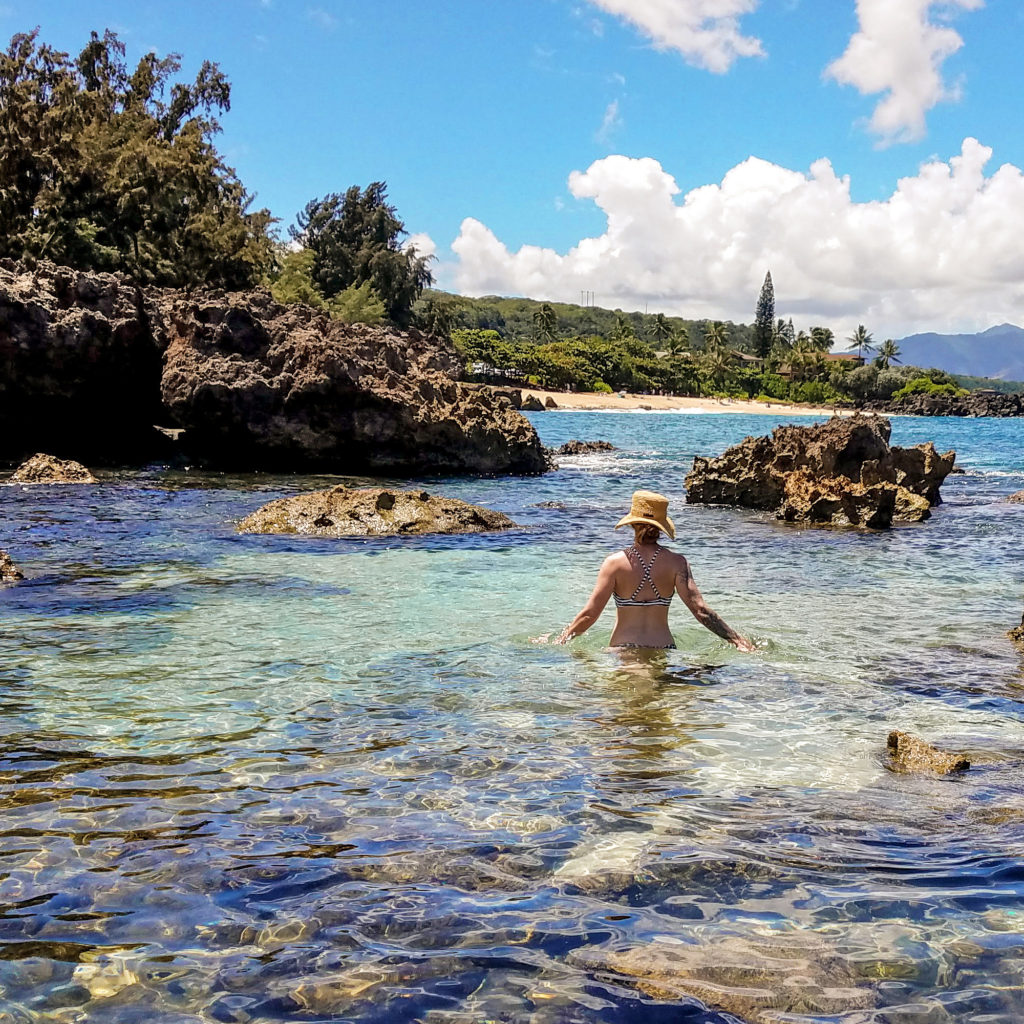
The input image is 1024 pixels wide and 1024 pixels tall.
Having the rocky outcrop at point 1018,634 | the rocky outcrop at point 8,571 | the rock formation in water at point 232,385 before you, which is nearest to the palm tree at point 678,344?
the rock formation in water at point 232,385

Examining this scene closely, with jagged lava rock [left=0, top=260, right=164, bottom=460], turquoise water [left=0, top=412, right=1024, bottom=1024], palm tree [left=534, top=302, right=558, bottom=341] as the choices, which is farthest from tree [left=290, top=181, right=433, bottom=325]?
turquoise water [left=0, top=412, right=1024, bottom=1024]

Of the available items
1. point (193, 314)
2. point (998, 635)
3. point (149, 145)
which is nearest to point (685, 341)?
point (149, 145)

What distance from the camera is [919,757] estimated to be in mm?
5551

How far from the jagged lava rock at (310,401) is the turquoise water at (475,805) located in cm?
1409

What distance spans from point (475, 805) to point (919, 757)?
8.40 feet

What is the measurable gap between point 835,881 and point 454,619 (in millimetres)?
6171

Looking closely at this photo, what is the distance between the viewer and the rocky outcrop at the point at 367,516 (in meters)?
15.6

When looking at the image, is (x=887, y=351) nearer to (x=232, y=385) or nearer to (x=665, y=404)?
(x=665, y=404)

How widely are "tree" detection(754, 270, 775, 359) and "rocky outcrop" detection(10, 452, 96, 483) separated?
158 meters

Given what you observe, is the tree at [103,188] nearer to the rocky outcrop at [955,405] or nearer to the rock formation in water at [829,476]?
the rock formation in water at [829,476]

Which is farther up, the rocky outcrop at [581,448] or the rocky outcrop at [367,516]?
the rocky outcrop at [581,448]

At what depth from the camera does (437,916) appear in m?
3.70

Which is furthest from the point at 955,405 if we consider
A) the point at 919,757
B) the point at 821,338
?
the point at 919,757

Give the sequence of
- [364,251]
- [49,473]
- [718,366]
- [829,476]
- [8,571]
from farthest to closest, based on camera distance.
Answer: [718,366]
[364,251]
[49,473]
[829,476]
[8,571]
